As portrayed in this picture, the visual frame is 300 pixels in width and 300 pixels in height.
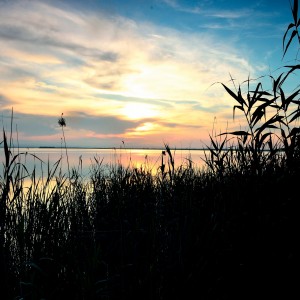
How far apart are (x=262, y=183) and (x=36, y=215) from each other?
287 cm

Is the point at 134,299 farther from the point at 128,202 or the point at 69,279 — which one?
the point at 128,202

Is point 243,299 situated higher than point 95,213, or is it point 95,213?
point 95,213

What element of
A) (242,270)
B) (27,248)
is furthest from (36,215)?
(242,270)

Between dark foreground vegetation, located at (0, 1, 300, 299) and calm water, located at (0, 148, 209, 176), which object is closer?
dark foreground vegetation, located at (0, 1, 300, 299)

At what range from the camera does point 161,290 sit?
3.39m

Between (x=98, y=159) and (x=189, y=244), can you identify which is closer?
(x=189, y=244)

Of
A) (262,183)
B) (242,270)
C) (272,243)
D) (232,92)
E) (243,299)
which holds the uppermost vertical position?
(232,92)

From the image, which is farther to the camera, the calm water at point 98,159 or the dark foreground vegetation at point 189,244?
the calm water at point 98,159

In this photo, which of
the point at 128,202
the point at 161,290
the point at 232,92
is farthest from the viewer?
the point at 128,202

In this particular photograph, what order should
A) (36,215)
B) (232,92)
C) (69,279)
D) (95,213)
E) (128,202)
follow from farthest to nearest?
1. (95,213)
2. (128,202)
3. (232,92)
4. (36,215)
5. (69,279)

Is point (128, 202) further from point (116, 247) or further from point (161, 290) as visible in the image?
point (161, 290)

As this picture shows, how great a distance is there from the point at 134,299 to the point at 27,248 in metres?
1.29

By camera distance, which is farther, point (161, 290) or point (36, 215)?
point (36, 215)

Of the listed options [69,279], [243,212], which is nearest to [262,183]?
[243,212]
